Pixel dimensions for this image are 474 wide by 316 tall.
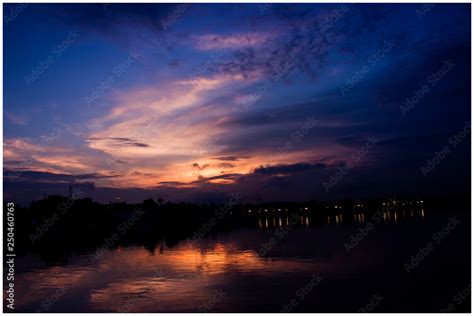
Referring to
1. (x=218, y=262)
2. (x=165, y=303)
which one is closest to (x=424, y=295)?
Result: (x=165, y=303)

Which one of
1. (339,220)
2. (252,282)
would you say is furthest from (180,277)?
(339,220)

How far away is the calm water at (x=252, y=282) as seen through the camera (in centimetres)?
1830

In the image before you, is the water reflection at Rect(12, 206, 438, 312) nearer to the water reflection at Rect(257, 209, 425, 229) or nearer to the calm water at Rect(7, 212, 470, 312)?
the calm water at Rect(7, 212, 470, 312)

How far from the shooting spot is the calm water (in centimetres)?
1830

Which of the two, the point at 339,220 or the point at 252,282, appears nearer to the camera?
the point at 252,282

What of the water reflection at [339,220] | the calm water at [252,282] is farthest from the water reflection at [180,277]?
the water reflection at [339,220]

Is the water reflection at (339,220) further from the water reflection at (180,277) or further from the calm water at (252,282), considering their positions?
the calm water at (252,282)

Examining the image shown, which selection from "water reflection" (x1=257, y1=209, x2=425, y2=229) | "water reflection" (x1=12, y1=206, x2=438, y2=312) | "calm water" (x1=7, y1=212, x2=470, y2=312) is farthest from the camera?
"water reflection" (x1=257, y1=209, x2=425, y2=229)

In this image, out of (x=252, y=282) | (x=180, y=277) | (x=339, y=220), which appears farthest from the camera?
(x=339, y=220)

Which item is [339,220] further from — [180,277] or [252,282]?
[252,282]

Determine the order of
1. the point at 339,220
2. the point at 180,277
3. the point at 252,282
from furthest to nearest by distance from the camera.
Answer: the point at 339,220
the point at 180,277
the point at 252,282

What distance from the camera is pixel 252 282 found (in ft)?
74.5

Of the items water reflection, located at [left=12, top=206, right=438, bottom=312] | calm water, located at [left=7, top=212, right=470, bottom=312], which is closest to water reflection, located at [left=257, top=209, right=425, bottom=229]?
water reflection, located at [left=12, top=206, right=438, bottom=312]

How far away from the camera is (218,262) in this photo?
30922mm
